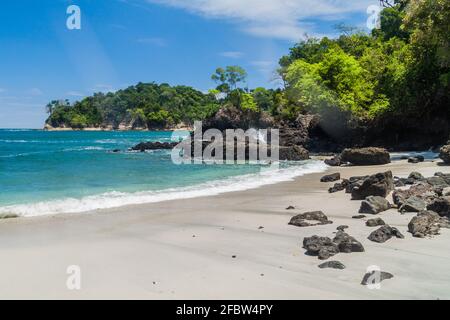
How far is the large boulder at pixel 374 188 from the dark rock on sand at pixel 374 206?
5.13 ft

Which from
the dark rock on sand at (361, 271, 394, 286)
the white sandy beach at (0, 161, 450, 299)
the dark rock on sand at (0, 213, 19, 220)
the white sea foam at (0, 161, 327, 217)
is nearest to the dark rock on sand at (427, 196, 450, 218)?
the white sandy beach at (0, 161, 450, 299)

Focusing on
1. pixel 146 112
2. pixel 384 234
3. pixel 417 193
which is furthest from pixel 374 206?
pixel 146 112

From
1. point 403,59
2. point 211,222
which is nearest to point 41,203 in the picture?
point 211,222

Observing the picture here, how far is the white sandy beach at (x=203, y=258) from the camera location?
18.3ft

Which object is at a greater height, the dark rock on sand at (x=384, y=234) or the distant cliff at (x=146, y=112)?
the distant cliff at (x=146, y=112)

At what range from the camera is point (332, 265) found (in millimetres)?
6320

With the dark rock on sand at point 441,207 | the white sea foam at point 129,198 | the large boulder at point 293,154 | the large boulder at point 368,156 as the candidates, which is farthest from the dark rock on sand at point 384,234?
the large boulder at point 293,154

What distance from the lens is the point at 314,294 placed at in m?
5.40

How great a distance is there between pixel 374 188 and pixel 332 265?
21.3 feet

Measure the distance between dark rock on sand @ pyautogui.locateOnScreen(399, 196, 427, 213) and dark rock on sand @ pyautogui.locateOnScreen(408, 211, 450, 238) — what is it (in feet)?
3.69

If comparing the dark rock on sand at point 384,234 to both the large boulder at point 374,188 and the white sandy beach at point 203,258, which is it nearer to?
the white sandy beach at point 203,258

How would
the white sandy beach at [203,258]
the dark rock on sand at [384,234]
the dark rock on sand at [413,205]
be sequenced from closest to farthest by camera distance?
the white sandy beach at [203,258] → the dark rock on sand at [384,234] → the dark rock on sand at [413,205]

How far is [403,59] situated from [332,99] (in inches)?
287

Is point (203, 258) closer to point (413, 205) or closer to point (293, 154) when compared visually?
point (413, 205)
